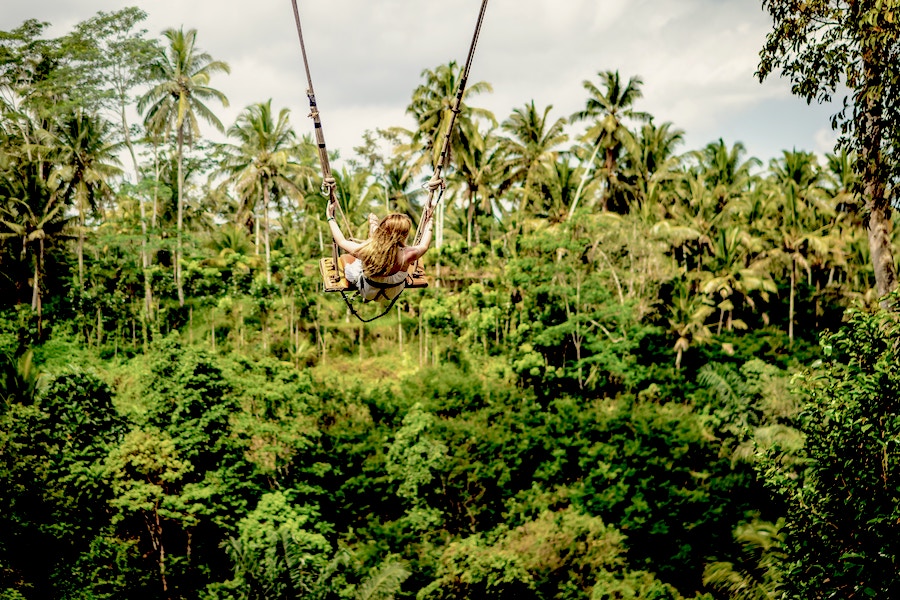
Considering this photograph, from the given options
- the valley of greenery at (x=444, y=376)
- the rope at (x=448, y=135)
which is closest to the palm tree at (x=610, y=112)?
the valley of greenery at (x=444, y=376)

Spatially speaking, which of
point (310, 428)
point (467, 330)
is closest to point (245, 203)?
point (467, 330)

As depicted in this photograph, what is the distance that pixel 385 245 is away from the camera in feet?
13.5

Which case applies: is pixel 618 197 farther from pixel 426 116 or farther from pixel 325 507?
pixel 325 507

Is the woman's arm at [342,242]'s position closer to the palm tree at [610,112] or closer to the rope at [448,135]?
the rope at [448,135]

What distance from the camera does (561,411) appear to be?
59.7ft

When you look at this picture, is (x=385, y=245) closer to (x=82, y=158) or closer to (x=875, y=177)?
(x=875, y=177)

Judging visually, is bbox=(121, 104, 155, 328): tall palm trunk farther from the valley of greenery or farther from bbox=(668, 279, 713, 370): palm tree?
bbox=(668, 279, 713, 370): palm tree

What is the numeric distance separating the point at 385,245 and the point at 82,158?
76.6 ft

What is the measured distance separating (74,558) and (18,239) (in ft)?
52.7

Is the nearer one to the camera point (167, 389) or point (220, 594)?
point (220, 594)

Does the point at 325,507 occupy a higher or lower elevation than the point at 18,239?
lower

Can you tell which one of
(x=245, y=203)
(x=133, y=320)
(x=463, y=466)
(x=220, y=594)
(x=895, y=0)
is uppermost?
(x=245, y=203)

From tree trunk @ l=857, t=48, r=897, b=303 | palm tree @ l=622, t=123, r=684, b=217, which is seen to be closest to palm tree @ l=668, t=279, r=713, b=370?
palm tree @ l=622, t=123, r=684, b=217

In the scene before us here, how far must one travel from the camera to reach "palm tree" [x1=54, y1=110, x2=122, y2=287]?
75.4ft
